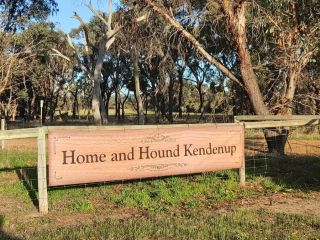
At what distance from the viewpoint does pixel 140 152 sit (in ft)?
26.6

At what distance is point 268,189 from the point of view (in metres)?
9.01

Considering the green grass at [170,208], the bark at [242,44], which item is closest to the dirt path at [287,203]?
the green grass at [170,208]

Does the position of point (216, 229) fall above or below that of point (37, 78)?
below

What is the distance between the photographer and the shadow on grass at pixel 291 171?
9.45 meters

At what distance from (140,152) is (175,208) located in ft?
3.71

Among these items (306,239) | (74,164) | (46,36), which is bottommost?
(306,239)

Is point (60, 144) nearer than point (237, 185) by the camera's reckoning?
Yes

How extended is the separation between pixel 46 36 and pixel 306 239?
121 feet

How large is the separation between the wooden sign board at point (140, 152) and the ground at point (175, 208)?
1.48ft

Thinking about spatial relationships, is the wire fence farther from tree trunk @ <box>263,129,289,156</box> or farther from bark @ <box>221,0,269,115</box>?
bark @ <box>221,0,269,115</box>

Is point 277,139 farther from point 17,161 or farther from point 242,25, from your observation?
point 17,161

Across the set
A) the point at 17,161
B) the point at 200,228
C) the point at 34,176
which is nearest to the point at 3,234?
the point at 200,228

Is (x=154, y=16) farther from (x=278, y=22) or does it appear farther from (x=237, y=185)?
(x=237, y=185)

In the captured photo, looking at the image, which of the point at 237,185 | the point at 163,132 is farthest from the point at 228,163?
the point at 163,132
